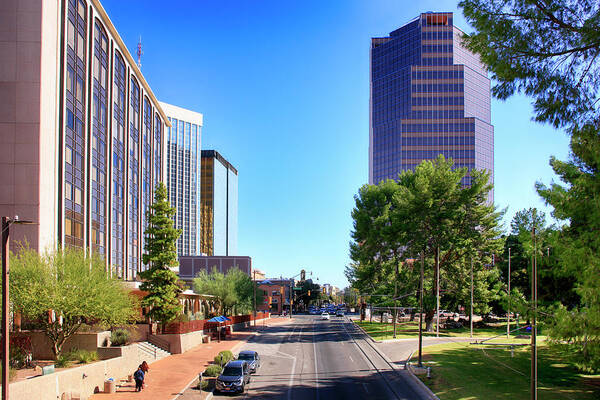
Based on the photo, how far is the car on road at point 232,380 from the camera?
90.3ft

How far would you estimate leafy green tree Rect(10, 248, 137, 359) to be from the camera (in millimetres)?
26391

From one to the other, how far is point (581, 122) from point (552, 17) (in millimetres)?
3271

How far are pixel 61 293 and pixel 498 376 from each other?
87.6 ft

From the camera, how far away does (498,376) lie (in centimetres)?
3212

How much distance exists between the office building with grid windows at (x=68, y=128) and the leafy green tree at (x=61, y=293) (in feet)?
14.2

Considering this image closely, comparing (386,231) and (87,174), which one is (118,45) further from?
(386,231)

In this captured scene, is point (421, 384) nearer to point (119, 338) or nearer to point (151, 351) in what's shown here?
point (119, 338)

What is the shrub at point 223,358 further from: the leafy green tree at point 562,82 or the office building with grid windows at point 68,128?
the leafy green tree at point 562,82

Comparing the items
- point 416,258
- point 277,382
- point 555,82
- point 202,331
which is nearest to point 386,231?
point 416,258

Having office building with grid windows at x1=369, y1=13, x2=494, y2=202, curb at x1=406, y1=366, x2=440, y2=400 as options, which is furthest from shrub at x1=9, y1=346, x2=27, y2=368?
office building with grid windows at x1=369, y1=13, x2=494, y2=202

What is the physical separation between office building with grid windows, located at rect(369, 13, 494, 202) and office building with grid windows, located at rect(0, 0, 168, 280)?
106 m

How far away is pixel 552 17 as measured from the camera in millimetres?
15023

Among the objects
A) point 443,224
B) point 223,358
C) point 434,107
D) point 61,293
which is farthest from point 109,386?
point 434,107

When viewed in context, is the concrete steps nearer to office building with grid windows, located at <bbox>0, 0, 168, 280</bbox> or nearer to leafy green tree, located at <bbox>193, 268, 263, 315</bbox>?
office building with grid windows, located at <bbox>0, 0, 168, 280</bbox>
